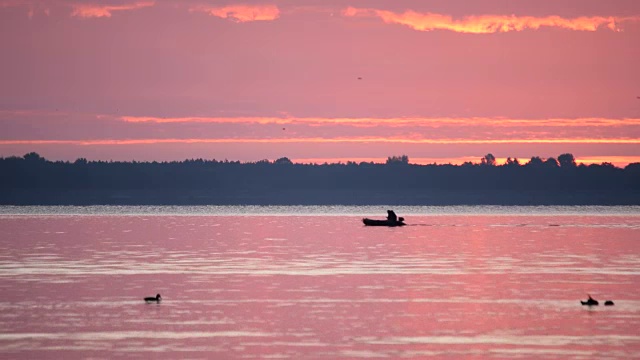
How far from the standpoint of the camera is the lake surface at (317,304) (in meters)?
34.5

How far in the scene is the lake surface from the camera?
113 feet

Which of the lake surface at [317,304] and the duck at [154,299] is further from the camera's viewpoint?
the duck at [154,299]

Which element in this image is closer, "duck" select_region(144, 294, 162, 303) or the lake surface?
the lake surface

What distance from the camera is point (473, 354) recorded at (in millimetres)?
33062

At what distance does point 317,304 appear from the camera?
1796 inches

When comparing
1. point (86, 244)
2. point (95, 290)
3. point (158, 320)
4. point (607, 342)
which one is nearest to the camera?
point (607, 342)

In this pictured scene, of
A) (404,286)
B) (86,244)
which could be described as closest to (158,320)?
(404,286)

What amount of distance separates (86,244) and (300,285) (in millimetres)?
44779

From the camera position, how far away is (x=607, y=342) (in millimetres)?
35250

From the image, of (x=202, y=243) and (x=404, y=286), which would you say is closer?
(x=404, y=286)

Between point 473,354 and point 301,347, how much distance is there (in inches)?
191

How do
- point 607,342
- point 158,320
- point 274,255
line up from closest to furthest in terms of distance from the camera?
point 607,342, point 158,320, point 274,255

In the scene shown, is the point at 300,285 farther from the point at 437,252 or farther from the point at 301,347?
the point at 437,252

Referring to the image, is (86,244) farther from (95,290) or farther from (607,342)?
(607,342)
